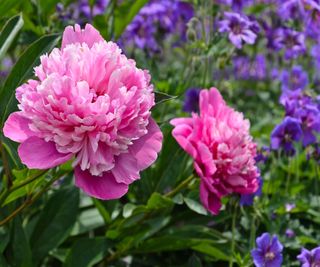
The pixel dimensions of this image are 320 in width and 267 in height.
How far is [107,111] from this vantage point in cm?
92

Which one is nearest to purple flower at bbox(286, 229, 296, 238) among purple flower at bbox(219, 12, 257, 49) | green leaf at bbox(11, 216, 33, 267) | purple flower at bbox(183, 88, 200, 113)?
purple flower at bbox(183, 88, 200, 113)

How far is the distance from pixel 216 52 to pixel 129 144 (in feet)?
2.90

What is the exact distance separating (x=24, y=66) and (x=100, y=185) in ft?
1.10

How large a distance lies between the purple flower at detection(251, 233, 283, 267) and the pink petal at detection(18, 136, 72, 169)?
54cm

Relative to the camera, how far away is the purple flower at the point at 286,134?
5.14 feet

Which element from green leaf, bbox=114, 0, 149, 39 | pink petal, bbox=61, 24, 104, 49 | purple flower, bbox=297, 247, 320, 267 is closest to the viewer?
pink petal, bbox=61, 24, 104, 49

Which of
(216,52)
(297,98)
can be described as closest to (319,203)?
(297,98)

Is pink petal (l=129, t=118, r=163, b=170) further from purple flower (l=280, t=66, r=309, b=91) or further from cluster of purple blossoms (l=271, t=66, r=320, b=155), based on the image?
purple flower (l=280, t=66, r=309, b=91)

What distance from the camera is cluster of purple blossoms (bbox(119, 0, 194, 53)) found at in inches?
93.8

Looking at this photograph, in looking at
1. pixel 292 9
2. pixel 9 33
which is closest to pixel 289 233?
pixel 9 33

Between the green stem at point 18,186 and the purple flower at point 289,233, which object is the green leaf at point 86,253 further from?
the purple flower at point 289,233

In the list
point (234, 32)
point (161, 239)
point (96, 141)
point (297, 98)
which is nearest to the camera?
point (96, 141)

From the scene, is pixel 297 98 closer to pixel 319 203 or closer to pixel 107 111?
pixel 319 203

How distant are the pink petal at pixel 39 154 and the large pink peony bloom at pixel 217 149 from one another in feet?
1.04
